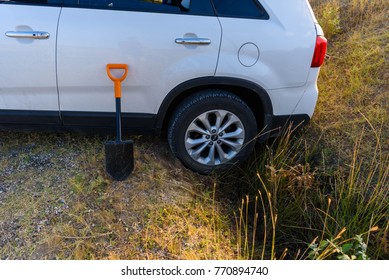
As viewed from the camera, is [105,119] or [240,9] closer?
[240,9]

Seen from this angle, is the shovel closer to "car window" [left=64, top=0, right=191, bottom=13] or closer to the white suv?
the white suv

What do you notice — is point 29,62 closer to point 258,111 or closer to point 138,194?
point 138,194

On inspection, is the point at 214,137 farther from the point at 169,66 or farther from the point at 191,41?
the point at 191,41

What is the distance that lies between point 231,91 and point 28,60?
1639 mm

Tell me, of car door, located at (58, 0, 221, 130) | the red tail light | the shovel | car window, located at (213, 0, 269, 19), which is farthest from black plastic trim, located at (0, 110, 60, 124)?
the red tail light

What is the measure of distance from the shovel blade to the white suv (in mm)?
242

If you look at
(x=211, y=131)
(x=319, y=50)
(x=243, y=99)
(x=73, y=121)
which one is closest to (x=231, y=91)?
(x=243, y=99)

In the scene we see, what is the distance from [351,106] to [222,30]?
2.00 metres

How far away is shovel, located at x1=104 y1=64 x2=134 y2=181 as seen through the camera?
8.73 feet

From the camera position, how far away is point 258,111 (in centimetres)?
312

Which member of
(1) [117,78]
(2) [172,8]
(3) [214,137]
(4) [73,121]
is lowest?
(3) [214,137]

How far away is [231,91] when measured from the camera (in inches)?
118
